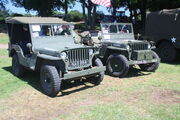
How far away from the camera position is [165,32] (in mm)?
10531

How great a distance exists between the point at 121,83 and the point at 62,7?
88.9 feet

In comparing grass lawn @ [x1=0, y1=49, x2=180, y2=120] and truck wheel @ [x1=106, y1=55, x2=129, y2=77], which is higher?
truck wheel @ [x1=106, y1=55, x2=129, y2=77]

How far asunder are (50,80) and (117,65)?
2.65m

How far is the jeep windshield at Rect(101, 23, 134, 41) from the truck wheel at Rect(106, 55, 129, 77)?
971mm

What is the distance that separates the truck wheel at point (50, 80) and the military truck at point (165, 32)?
586 centimetres

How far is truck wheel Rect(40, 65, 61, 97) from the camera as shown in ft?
19.1

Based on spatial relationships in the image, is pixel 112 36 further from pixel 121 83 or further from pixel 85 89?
pixel 85 89

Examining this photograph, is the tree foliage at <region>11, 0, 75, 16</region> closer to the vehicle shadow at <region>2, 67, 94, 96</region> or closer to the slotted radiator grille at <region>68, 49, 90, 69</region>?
the vehicle shadow at <region>2, 67, 94, 96</region>

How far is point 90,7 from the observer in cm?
2511


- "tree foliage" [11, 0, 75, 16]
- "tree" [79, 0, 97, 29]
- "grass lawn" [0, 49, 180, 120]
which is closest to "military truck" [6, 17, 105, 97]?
"grass lawn" [0, 49, 180, 120]

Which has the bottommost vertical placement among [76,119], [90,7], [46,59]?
[76,119]

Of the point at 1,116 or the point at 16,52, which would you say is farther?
the point at 16,52

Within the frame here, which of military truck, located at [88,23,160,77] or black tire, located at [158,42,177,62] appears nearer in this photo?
military truck, located at [88,23,160,77]

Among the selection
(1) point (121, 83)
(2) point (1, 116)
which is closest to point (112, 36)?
(1) point (121, 83)
